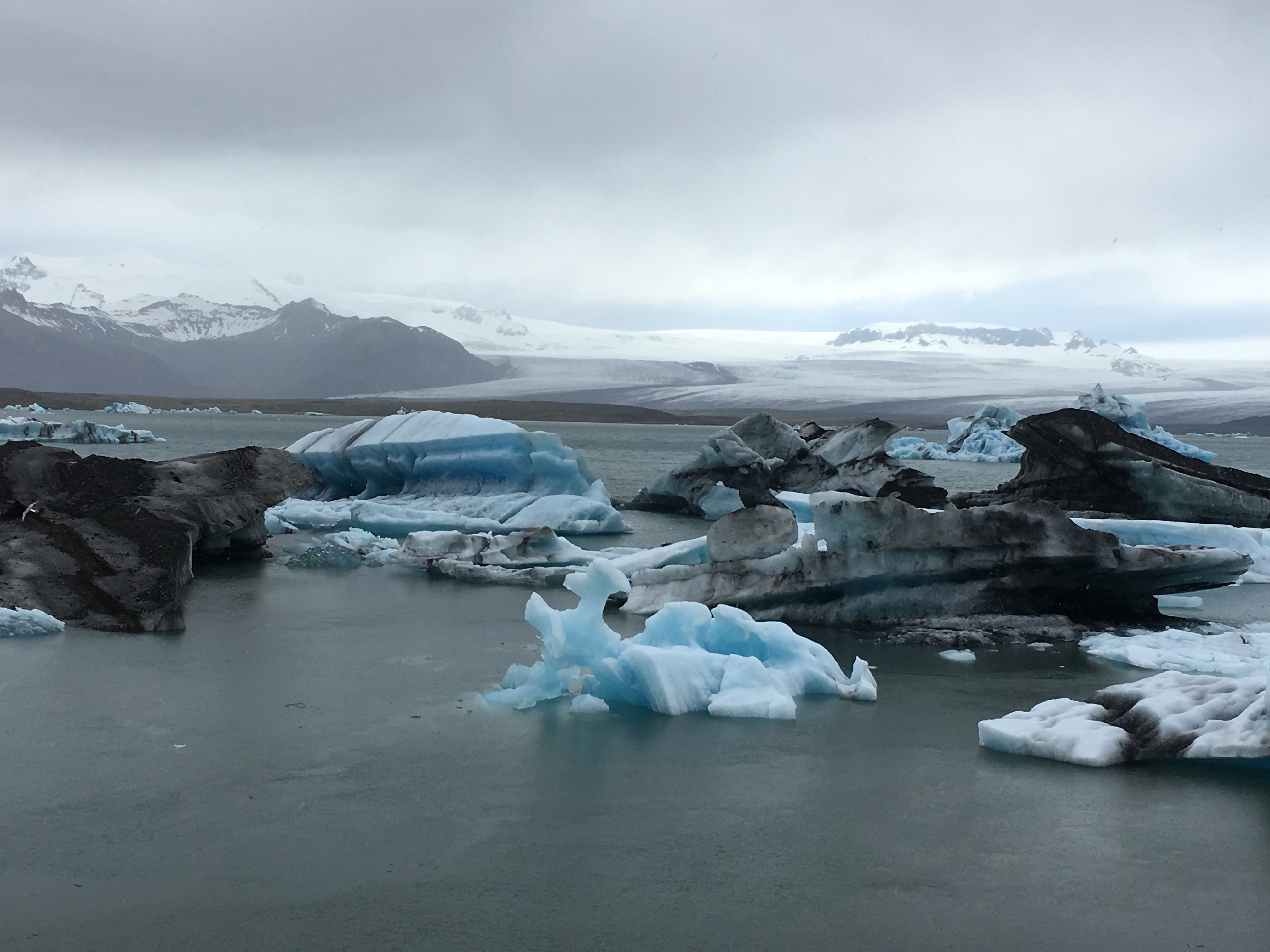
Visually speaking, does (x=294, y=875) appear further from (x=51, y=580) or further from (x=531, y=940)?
(x=51, y=580)

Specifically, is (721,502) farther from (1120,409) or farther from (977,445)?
(977,445)

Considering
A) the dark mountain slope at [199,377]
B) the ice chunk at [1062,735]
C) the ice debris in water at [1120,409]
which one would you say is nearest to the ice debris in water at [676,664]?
the ice chunk at [1062,735]

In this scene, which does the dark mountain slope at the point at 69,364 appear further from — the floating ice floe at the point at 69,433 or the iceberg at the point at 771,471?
the iceberg at the point at 771,471

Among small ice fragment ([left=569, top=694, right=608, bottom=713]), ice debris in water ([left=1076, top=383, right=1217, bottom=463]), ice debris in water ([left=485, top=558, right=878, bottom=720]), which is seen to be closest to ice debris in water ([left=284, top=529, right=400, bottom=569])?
ice debris in water ([left=485, top=558, right=878, bottom=720])

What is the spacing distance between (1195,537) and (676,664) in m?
7.73

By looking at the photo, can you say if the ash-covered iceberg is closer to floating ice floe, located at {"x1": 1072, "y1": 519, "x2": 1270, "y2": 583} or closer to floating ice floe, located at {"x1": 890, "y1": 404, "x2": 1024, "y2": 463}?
floating ice floe, located at {"x1": 1072, "y1": 519, "x2": 1270, "y2": 583}

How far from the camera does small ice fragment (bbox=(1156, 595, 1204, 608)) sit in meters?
10.2

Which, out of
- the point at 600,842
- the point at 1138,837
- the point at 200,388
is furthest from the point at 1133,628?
the point at 200,388

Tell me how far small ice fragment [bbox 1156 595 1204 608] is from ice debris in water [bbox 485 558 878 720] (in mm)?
4779

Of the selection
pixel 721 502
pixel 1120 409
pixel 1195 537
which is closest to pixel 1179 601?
pixel 1195 537

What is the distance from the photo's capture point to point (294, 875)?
3.94 metres

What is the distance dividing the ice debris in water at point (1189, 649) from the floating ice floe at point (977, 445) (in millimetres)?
28439

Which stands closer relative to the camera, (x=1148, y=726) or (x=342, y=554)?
(x=1148, y=726)

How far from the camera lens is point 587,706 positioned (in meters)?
6.24
